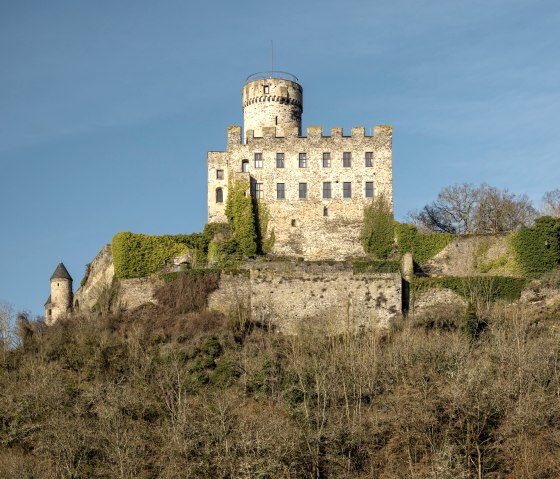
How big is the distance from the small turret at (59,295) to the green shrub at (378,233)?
15.6 m

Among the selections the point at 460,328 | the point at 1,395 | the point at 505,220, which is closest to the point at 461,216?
the point at 505,220

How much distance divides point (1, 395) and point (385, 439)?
15.5 meters

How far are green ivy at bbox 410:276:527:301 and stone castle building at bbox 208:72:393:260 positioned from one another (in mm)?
5452

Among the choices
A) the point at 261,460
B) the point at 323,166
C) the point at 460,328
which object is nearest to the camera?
the point at 261,460

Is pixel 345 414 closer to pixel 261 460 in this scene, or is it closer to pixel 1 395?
pixel 261 460

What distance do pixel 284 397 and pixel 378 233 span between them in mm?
15337

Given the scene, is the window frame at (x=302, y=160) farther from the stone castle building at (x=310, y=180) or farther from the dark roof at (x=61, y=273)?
the dark roof at (x=61, y=273)

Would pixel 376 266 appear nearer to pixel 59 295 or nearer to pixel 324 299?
pixel 324 299

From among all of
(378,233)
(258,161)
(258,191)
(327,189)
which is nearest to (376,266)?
(378,233)

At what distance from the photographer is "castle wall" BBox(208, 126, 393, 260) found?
209 feet

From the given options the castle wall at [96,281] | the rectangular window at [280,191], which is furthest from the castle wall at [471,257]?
the castle wall at [96,281]

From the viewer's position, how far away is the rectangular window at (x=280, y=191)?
64375 mm

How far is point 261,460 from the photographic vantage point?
4416 cm

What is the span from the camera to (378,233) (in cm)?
6319
